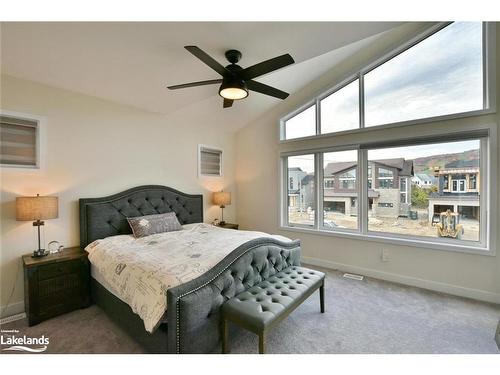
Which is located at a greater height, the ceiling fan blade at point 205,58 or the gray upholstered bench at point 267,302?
the ceiling fan blade at point 205,58

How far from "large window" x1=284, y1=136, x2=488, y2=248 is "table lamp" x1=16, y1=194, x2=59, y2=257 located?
141 inches

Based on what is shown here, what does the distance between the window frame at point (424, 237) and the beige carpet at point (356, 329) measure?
660 millimetres

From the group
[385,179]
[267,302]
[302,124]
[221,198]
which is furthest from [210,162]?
[267,302]

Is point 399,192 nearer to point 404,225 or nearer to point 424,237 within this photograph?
point 404,225

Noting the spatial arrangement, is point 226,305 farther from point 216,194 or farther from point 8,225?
point 216,194

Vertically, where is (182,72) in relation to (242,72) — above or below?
above

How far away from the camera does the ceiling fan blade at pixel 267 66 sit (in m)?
1.77

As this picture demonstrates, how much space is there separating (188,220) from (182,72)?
238cm

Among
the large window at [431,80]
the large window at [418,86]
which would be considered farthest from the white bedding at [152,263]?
the large window at [431,80]

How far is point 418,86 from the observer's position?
3.08 m

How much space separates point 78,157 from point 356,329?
3.75m

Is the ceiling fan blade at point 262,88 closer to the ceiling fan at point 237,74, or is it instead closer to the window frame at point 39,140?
the ceiling fan at point 237,74
